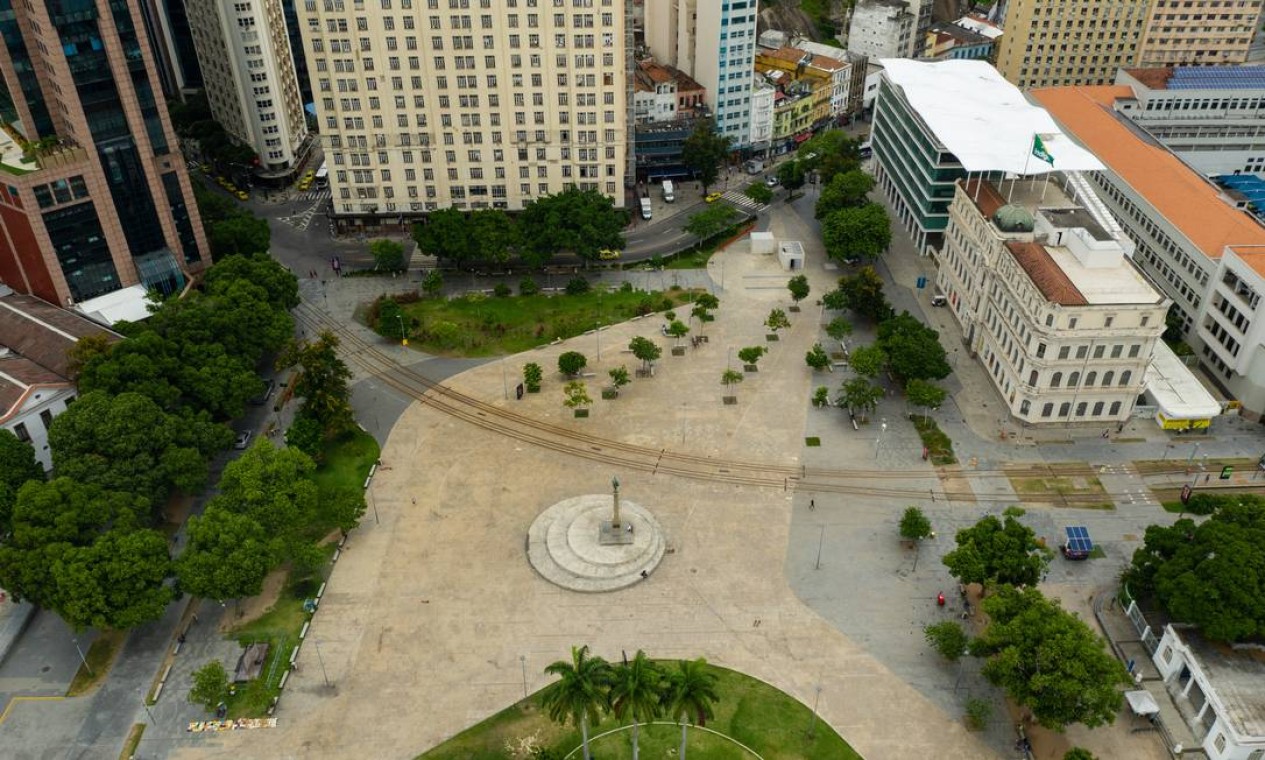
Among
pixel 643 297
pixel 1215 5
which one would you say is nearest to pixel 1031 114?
pixel 643 297

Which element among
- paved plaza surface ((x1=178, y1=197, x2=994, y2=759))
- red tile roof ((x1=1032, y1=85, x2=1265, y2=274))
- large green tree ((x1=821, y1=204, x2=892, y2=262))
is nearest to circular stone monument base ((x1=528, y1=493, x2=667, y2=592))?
paved plaza surface ((x1=178, y1=197, x2=994, y2=759))

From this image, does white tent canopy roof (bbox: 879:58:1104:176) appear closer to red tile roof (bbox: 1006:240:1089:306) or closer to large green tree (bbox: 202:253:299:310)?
red tile roof (bbox: 1006:240:1089:306)

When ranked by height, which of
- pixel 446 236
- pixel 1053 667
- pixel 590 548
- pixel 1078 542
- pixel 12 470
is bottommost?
pixel 590 548

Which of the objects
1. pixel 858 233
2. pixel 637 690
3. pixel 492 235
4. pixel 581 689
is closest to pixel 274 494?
pixel 581 689

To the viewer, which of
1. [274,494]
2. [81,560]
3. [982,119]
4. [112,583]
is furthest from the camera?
[982,119]

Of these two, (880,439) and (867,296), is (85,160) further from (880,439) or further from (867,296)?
(880,439)
